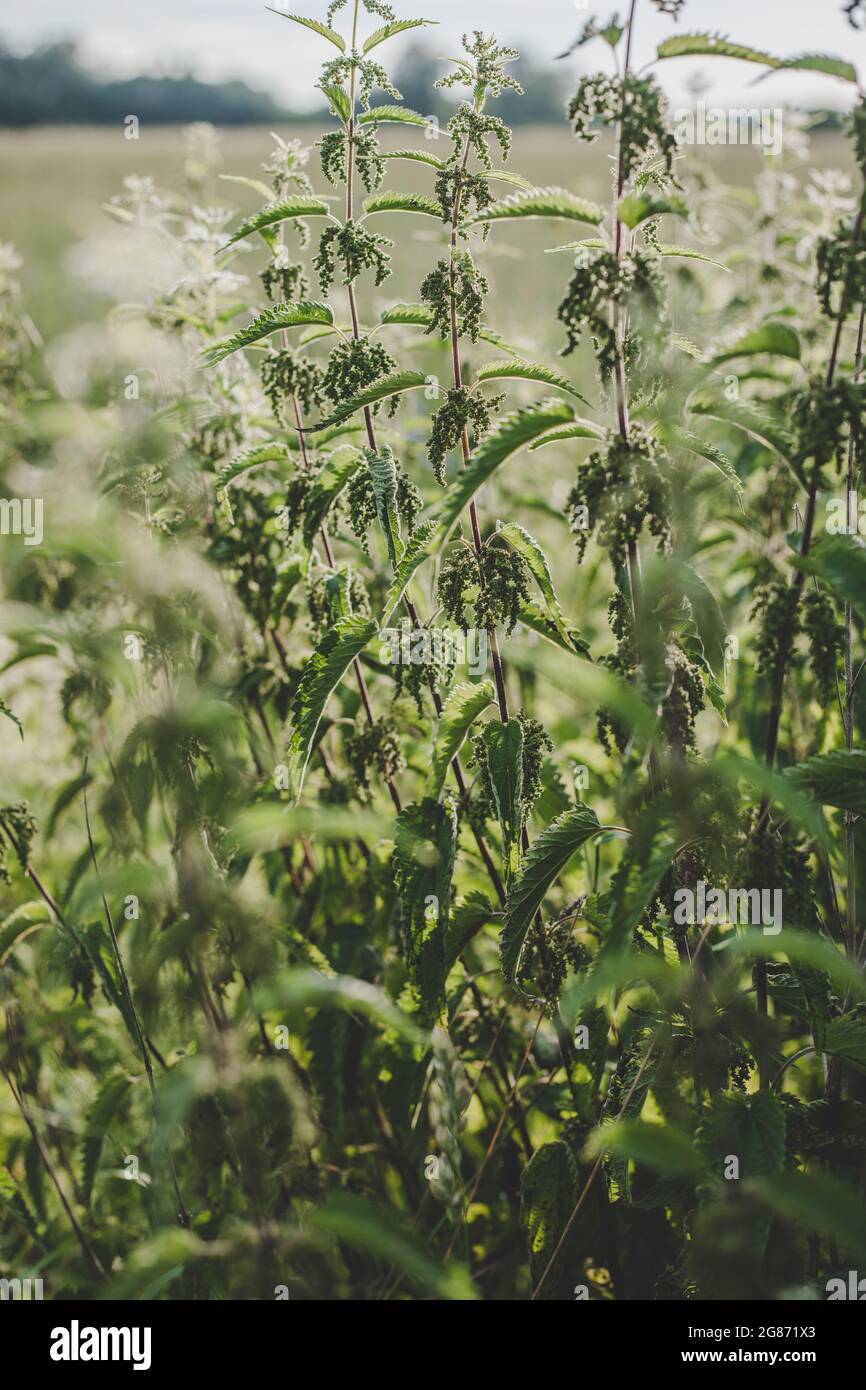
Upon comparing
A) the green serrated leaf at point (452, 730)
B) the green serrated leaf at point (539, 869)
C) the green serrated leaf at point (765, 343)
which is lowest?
the green serrated leaf at point (539, 869)

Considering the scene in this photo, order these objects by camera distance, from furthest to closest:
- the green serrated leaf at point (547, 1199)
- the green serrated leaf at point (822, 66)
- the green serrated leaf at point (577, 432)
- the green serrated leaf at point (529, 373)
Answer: the green serrated leaf at point (547, 1199), the green serrated leaf at point (529, 373), the green serrated leaf at point (577, 432), the green serrated leaf at point (822, 66)

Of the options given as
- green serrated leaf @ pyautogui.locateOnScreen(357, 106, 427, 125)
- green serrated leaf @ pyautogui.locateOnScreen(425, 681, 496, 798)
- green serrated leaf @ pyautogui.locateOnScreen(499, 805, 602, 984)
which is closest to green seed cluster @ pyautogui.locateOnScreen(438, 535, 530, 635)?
green serrated leaf @ pyautogui.locateOnScreen(425, 681, 496, 798)

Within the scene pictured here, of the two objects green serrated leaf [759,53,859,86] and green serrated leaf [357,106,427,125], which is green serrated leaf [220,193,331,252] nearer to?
green serrated leaf [357,106,427,125]

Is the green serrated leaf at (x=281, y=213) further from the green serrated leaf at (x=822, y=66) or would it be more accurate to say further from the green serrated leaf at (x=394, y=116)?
the green serrated leaf at (x=822, y=66)

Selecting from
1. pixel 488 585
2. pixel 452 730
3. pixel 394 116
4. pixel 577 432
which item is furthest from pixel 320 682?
pixel 394 116

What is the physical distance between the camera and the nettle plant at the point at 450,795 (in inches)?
58.4

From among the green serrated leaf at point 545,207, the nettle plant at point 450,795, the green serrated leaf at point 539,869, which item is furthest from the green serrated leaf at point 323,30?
the green serrated leaf at point 539,869

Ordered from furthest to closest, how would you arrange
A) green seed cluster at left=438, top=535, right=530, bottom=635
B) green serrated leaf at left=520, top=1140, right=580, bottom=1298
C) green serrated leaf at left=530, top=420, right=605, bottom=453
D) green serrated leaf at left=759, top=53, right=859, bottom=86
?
green serrated leaf at left=520, top=1140, right=580, bottom=1298 < green seed cluster at left=438, top=535, right=530, bottom=635 < green serrated leaf at left=530, top=420, right=605, bottom=453 < green serrated leaf at left=759, top=53, right=859, bottom=86

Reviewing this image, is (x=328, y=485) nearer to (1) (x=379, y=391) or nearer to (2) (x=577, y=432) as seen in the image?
(1) (x=379, y=391)

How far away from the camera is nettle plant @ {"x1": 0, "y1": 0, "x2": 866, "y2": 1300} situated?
148 centimetres

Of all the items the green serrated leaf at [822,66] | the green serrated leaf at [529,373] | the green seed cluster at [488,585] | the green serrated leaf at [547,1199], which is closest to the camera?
the green serrated leaf at [822,66]

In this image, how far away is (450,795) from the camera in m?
2.11

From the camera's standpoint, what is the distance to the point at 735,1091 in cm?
182
